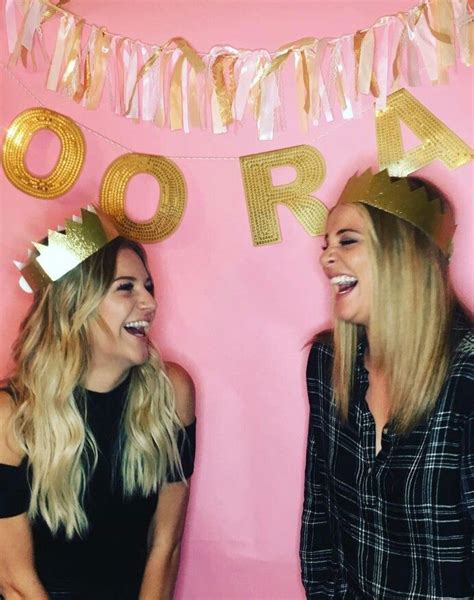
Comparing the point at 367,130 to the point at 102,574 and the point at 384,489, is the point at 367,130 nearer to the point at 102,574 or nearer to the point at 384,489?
the point at 384,489

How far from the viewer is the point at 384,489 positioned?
4.96 ft

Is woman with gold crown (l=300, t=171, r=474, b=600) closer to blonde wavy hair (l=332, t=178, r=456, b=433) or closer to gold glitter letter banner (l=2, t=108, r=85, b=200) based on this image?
blonde wavy hair (l=332, t=178, r=456, b=433)

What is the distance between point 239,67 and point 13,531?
45.9 inches

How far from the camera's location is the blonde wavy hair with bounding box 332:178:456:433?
1.51 metres

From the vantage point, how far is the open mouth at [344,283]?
5.26ft

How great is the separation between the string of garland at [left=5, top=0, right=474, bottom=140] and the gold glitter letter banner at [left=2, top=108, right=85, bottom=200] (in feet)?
0.34

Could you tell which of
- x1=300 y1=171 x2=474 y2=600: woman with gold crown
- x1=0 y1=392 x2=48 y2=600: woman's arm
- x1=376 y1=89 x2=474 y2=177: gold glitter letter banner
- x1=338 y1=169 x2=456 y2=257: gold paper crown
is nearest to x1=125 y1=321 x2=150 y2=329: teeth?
x1=0 y1=392 x2=48 y2=600: woman's arm

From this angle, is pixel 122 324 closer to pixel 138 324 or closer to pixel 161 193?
pixel 138 324

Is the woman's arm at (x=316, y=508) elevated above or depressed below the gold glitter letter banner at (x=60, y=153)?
below

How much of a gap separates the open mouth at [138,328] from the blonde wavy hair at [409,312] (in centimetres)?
53

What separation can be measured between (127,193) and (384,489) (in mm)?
917

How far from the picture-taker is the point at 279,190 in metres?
1.76

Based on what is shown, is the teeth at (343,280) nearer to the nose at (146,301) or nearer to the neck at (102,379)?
the nose at (146,301)

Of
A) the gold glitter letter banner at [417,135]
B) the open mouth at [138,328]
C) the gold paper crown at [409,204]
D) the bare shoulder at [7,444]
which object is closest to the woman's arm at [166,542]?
the open mouth at [138,328]
